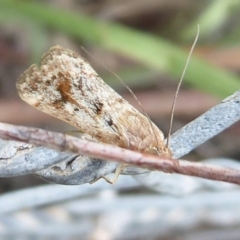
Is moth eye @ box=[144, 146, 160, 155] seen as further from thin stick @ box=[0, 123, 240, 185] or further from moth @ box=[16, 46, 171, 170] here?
thin stick @ box=[0, 123, 240, 185]

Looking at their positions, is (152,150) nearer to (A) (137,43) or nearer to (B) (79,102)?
(B) (79,102)

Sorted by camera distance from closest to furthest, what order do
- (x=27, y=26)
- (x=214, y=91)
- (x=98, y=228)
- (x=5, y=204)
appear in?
(x=5, y=204)
(x=214, y=91)
(x=98, y=228)
(x=27, y=26)

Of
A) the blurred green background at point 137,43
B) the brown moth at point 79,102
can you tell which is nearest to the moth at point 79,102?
the brown moth at point 79,102

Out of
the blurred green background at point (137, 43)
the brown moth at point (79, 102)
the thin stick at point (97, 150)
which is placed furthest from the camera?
the blurred green background at point (137, 43)

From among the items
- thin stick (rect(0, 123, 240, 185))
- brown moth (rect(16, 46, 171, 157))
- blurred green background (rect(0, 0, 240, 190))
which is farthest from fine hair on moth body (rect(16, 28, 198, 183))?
blurred green background (rect(0, 0, 240, 190))

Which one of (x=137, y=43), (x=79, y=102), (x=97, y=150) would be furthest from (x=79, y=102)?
(x=137, y=43)

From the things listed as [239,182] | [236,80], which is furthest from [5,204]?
[239,182]

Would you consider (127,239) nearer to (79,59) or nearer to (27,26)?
(27,26)

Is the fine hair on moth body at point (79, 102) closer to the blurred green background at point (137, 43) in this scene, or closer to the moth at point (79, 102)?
the moth at point (79, 102)
